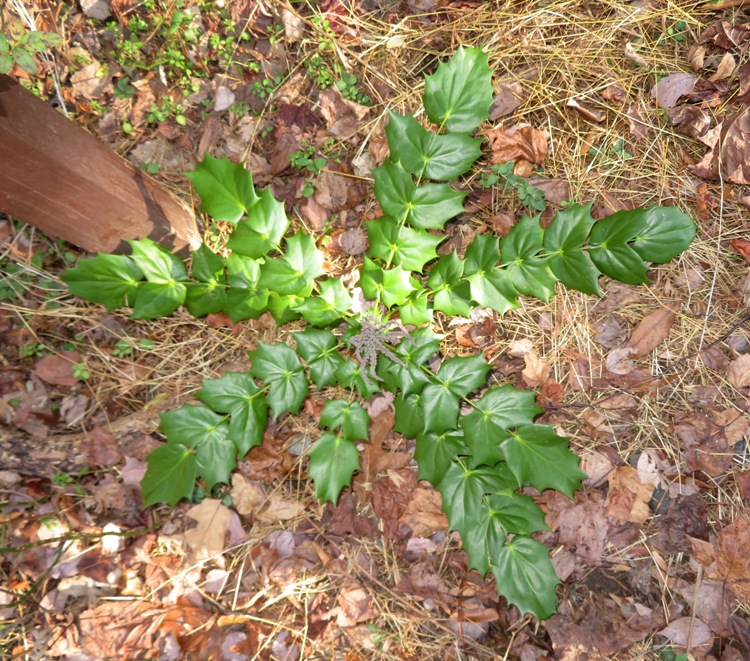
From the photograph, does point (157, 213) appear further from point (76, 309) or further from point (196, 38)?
point (196, 38)

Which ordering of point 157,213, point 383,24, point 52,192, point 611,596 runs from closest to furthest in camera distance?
point 52,192, point 611,596, point 157,213, point 383,24

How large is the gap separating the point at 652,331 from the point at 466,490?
0.96 m

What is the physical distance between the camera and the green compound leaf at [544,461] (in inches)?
69.6

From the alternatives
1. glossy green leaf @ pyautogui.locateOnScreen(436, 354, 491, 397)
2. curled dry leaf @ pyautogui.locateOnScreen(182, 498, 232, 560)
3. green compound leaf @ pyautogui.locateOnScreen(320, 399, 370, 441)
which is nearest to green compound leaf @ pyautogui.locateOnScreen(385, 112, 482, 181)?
glossy green leaf @ pyautogui.locateOnScreen(436, 354, 491, 397)

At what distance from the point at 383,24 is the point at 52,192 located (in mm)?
1480

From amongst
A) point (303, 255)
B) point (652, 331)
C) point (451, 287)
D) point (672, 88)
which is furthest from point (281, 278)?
point (672, 88)

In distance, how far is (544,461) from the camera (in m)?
1.78

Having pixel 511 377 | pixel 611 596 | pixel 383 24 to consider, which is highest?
pixel 383 24

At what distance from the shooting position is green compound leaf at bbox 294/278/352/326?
1928mm

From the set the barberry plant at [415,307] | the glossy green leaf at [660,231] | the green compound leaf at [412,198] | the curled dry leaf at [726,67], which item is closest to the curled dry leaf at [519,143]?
the barberry plant at [415,307]

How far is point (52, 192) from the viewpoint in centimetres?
175

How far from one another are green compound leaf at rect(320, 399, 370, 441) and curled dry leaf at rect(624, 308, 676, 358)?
1083 mm

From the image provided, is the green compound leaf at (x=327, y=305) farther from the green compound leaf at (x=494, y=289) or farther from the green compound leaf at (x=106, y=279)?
the green compound leaf at (x=106, y=279)

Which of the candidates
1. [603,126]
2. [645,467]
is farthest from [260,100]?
[645,467]
